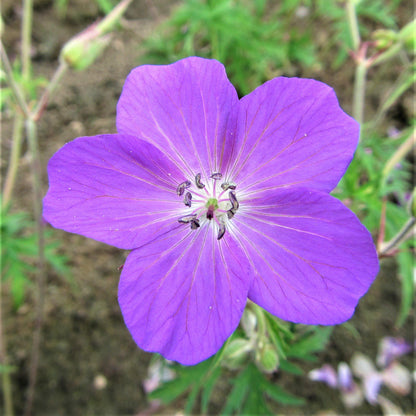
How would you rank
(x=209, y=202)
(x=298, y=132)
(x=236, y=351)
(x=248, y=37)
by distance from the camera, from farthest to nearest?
(x=248, y=37)
(x=236, y=351)
(x=209, y=202)
(x=298, y=132)

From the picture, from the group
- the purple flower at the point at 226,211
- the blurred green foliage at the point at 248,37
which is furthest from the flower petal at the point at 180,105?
the blurred green foliage at the point at 248,37

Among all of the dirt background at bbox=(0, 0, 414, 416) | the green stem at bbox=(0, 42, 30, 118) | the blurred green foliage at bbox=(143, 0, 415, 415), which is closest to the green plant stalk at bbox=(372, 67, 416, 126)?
the blurred green foliage at bbox=(143, 0, 415, 415)

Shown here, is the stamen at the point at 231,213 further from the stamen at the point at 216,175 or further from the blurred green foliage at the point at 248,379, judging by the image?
the blurred green foliage at the point at 248,379

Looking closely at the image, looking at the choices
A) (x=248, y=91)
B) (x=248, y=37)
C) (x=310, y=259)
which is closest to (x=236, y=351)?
(x=310, y=259)

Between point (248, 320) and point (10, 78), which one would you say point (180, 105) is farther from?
point (10, 78)

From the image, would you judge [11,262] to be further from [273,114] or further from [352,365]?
[352,365]

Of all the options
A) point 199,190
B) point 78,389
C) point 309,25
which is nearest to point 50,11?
point 309,25
